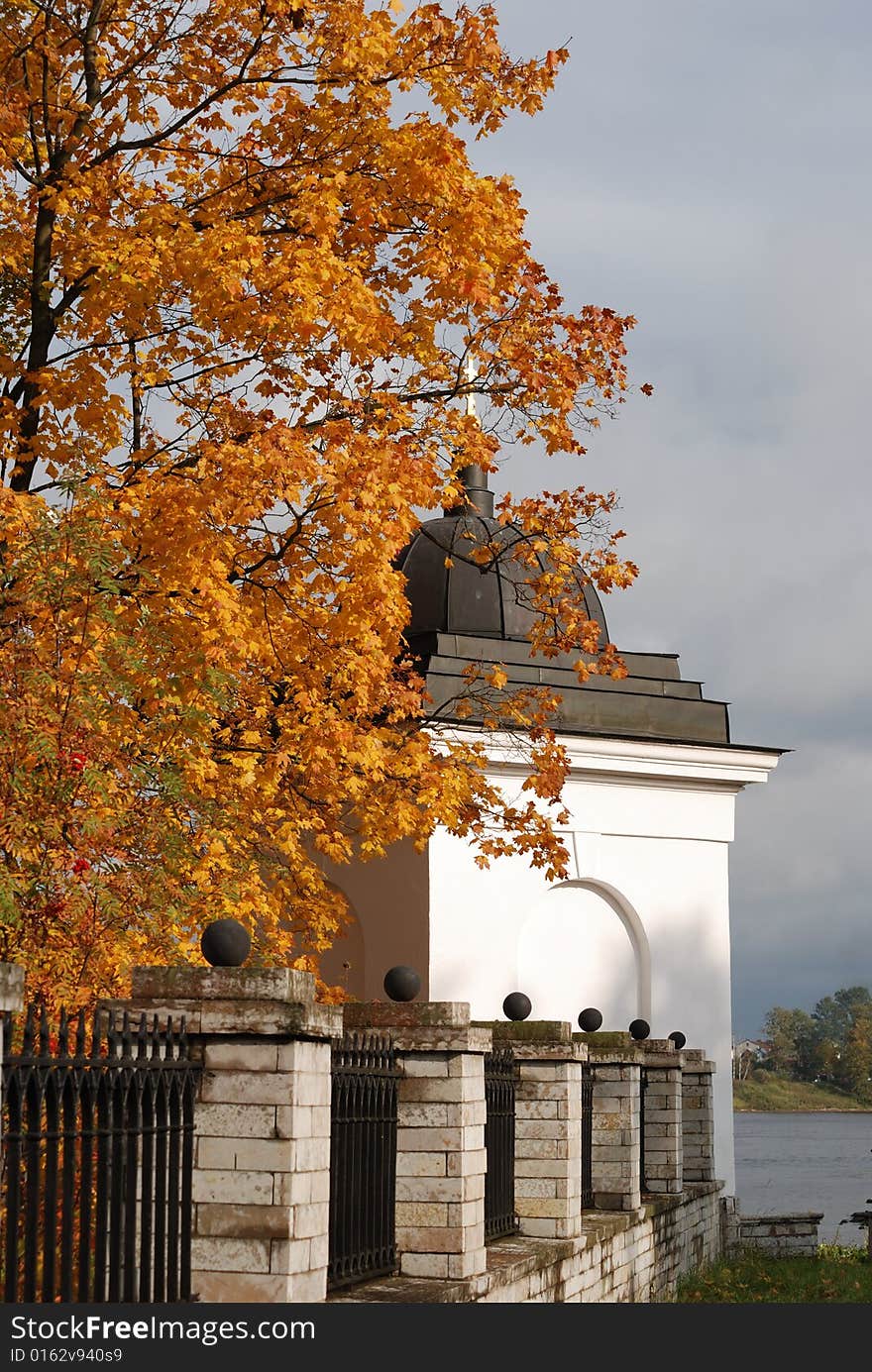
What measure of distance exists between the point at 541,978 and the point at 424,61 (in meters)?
14.3

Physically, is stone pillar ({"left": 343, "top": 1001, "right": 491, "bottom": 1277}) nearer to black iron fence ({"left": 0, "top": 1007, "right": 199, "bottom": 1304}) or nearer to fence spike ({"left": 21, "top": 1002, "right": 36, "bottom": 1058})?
black iron fence ({"left": 0, "top": 1007, "right": 199, "bottom": 1304})

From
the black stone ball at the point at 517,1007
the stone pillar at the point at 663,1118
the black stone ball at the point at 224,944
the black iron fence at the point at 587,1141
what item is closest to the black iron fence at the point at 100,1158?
the black stone ball at the point at 224,944

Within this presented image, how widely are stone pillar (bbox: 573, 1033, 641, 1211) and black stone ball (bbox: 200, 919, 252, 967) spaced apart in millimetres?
8885

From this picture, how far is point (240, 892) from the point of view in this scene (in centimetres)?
1323

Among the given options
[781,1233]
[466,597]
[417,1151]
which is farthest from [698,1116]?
[417,1151]

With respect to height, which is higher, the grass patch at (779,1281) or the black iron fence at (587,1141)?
the black iron fence at (587,1141)

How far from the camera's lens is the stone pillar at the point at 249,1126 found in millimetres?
7684

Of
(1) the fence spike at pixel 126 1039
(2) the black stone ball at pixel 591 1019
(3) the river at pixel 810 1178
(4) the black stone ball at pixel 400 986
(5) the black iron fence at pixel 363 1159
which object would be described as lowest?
(3) the river at pixel 810 1178

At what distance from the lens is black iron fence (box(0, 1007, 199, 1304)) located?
6312 millimetres

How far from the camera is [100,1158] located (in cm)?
694

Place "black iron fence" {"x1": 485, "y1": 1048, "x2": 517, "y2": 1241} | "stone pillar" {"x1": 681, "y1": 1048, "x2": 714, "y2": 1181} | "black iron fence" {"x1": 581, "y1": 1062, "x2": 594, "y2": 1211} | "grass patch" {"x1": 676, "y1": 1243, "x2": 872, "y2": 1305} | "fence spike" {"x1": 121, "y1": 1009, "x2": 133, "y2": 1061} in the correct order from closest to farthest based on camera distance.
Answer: "fence spike" {"x1": 121, "y1": 1009, "x2": 133, "y2": 1061} < "black iron fence" {"x1": 485, "y1": 1048, "x2": 517, "y2": 1241} < "black iron fence" {"x1": 581, "y1": 1062, "x2": 594, "y2": 1211} < "grass patch" {"x1": 676, "y1": 1243, "x2": 872, "y2": 1305} < "stone pillar" {"x1": 681, "y1": 1048, "x2": 714, "y2": 1181}

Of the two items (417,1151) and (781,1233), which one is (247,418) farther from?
(781,1233)

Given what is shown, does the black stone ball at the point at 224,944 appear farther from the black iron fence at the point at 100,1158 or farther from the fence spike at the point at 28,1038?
Result: the fence spike at the point at 28,1038

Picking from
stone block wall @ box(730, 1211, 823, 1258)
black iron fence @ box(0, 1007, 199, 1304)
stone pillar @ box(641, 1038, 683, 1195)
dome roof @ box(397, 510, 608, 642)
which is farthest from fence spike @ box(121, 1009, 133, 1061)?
dome roof @ box(397, 510, 608, 642)
